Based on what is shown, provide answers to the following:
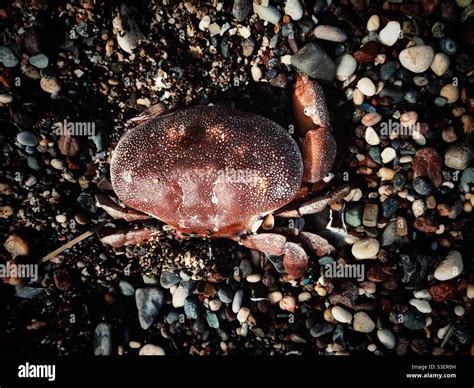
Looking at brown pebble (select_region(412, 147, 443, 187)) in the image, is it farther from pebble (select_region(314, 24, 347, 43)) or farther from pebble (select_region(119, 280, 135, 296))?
pebble (select_region(119, 280, 135, 296))

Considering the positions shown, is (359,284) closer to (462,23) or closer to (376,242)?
(376,242)

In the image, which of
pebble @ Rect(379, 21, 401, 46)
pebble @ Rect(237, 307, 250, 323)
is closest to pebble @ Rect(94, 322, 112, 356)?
pebble @ Rect(237, 307, 250, 323)

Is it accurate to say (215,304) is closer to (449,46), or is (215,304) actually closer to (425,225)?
(425,225)

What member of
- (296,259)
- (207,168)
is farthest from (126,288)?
(296,259)

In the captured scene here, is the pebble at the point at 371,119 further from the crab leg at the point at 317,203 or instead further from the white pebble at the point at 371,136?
the crab leg at the point at 317,203

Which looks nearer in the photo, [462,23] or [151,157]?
[151,157]

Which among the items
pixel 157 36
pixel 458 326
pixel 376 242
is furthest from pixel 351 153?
pixel 157 36

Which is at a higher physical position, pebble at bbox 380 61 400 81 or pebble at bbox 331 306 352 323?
pebble at bbox 380 61 400 81
